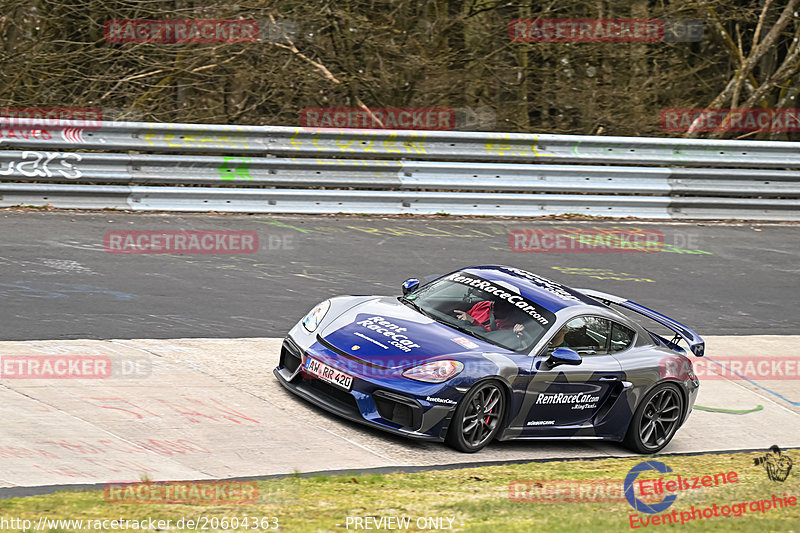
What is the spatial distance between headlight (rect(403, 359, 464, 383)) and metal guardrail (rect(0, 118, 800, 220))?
24.5 ft

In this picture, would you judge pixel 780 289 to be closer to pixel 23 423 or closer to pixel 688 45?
pixel 688 45

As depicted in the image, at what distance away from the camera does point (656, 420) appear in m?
8.48

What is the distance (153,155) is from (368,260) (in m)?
3.49

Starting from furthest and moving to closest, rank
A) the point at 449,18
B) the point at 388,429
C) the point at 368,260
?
the point at 449,18, the point at 368,260, the point at 388,429

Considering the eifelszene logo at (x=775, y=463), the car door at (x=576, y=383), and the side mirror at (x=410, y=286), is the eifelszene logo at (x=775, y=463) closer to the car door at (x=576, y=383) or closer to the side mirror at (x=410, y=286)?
the car door at (x=576, y=383)

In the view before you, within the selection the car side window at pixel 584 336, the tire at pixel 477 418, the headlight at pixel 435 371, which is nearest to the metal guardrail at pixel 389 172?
the car side window at pixel 584 336

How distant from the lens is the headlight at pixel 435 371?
7.29 metres

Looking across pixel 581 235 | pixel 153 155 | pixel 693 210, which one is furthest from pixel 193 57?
pixel 693 210

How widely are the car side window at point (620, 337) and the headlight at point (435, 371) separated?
5.31 feet

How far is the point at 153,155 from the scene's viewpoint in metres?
14.0

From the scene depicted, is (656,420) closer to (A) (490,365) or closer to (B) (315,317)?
(A) (490,365)

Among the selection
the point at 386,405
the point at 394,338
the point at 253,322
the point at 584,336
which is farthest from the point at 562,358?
the point at 253,322

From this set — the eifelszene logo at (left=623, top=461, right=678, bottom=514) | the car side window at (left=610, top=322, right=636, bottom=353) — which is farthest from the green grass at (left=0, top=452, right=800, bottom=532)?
the car side window at (left=610, top=322, right=636, bottom=353)

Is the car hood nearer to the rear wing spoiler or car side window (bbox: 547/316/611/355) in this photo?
car side window (bbox: 547/316/611/355)
